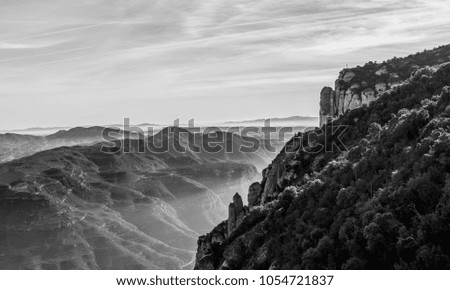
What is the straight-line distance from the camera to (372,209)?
3112 cm

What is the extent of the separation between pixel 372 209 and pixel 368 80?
253 feet

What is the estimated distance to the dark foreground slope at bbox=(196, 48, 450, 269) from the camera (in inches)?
1078

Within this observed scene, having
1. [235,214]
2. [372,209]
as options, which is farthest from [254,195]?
[372,209]

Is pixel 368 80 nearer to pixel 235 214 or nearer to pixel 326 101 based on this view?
pixel 326 101

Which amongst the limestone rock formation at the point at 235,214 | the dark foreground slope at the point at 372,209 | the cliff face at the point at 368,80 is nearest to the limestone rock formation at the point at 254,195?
the limestone rock formation at the point at 235,214

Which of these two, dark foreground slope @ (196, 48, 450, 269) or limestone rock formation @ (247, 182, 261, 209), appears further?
limestone rock formation @ (247, 182, 261, 209)

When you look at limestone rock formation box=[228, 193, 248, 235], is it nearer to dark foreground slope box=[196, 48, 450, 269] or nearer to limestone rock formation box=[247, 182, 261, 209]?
limestone rock formation box=[247, 182, 261, 209]

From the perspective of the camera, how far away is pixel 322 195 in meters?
41.2

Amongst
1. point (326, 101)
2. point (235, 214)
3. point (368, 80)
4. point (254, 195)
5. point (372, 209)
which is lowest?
point (235, 214)

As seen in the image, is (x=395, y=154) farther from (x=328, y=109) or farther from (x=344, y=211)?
(x=328, y=109)

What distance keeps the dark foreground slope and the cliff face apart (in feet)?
139

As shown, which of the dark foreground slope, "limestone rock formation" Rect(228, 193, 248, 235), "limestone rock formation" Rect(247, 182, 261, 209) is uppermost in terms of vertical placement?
the dark foreground slope

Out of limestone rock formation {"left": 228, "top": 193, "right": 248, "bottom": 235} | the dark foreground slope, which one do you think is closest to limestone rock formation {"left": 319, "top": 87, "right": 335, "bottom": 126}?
limestone rock formation {"left": 228, "top": 193, "right": 248, "bottom": 235}

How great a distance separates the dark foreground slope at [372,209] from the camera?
27375mm
